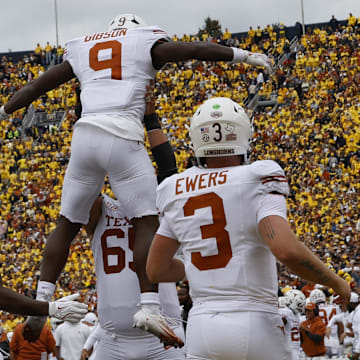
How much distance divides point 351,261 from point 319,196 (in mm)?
3656

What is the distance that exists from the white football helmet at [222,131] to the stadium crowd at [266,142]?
11.1 meters

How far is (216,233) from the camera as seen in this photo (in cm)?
346

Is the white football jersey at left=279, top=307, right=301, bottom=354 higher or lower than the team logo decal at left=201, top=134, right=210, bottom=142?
Result: lower

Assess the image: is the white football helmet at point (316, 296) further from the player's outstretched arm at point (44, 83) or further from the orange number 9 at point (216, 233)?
the orange number 9 at point (216, 233)

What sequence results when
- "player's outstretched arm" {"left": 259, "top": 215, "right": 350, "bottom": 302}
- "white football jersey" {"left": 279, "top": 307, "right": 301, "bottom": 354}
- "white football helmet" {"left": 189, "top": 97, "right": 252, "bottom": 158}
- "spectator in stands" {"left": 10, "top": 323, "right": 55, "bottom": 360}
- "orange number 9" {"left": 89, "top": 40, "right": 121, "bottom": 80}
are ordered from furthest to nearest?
"white football jersey" {"left": 279, "top": 307, "right": 301, "bottom": 354}
"spectator in stands" {"left": 10, "top": 323, "right": 55, "bottom": 360}
"orange number 9" {"left": 89, "top": 40, "right": 121, "bottom": 80}
"white football helmet" {"left": 189, "top": 97, "right": 252, "bottom": 158}
"player's outstretched arm" {"left": 259, "top": 215, "right": 350, "bottom": 302}

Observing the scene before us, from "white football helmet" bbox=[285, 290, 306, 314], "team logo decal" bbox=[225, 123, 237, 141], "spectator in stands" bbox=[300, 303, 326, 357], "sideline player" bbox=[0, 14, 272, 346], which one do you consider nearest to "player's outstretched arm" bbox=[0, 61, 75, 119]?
"sideline player" bbox=[0, 14, 272, 346]

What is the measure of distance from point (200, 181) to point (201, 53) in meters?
1.19

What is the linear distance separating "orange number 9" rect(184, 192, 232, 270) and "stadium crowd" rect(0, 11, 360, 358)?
1123cm

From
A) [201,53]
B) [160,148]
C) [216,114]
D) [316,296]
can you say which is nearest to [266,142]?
[316,296]

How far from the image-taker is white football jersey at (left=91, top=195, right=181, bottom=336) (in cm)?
474

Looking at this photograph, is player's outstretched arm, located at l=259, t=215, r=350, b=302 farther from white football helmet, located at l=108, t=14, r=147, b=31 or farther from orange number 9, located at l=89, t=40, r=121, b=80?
white football helmet, located at l=108, t=14, r=147, b=31

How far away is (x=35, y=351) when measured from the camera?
9.89m

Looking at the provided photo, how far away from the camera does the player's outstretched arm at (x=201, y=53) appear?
450 centimetres

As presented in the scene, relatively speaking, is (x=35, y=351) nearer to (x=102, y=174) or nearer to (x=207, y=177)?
(x=102, y=174)
